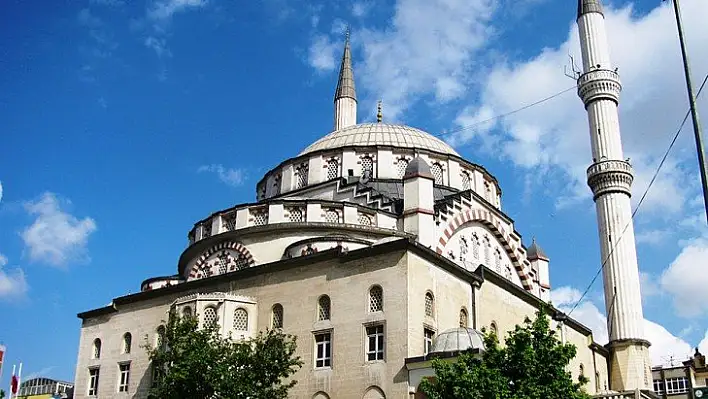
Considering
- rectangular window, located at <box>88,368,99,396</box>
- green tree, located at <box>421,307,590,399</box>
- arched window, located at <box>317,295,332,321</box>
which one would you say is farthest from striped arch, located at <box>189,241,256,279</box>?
green tree, located at <box>421,307,590,399</box>

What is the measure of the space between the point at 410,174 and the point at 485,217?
5.39m

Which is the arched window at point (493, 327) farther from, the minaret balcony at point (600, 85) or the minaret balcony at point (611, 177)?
the minaret balcony at point (600, 85)

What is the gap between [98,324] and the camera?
25406 millimetres

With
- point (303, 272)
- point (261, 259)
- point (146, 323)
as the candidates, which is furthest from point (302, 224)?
point (146, 323)

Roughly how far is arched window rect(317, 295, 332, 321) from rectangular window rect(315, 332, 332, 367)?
0.48m

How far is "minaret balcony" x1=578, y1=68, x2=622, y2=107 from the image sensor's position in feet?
112

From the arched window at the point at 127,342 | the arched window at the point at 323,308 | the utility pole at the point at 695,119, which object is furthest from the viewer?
the arched window at the point at 127,342

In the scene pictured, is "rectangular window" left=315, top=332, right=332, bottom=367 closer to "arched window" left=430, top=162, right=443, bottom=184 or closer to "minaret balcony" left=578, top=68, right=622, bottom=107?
"arched window" left=430, top=162, right=443, bottom=184

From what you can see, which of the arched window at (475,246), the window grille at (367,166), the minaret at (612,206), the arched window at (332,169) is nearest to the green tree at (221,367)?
the arched window at (475,246)

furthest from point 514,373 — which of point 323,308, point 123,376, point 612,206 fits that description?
point 612,206

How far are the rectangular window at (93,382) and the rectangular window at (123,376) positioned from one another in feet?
3.99

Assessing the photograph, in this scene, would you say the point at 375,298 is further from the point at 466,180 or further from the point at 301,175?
the point at 466,180

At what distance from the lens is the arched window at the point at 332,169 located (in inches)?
1215

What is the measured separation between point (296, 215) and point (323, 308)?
542 centimetres
